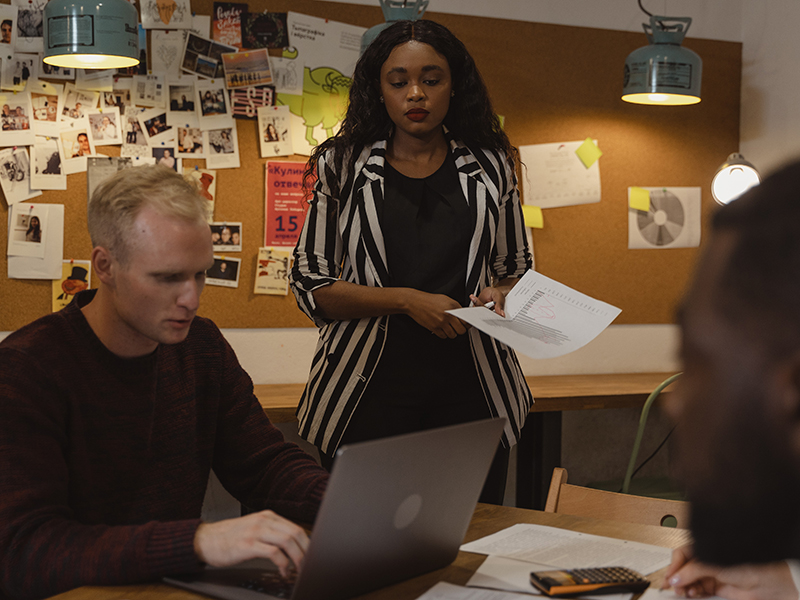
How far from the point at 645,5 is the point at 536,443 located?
5.66 ft

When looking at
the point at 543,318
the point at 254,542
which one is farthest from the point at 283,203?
the point at 254,542

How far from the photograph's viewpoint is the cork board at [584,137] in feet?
8.75

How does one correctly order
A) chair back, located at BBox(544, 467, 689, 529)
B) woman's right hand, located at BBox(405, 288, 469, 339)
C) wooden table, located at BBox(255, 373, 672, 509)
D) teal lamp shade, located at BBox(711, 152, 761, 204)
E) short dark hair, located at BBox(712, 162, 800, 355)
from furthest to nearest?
teal lamp shade, located at BBox(711, 152, 761, 204)
wooden table, located at BBox(255, 373, 672, 509)
woman's right hand, located at BBox(405, 288, 469, 339)
chair back, located at BBox(544, 467, 689, 529)
short dark hair, located at BBox(712, 162, 800, 355)

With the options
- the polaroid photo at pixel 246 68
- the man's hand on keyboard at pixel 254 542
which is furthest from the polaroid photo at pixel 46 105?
the man's hand on keyboard at pixel 254 542

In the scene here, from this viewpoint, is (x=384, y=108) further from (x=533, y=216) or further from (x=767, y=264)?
(x=767, y=264)

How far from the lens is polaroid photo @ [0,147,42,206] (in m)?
2.39

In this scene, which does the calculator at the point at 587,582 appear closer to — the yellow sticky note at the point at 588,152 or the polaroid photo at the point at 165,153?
the polaroid photo at the point at 165,153

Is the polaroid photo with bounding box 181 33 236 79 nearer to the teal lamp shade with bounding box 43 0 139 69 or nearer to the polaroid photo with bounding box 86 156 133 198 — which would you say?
the polaroid photo with bounding box 86 156 133 198

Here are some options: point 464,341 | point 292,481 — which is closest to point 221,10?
point 464,341

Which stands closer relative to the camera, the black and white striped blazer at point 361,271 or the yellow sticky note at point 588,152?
the black and white striped blazer at point 361,271

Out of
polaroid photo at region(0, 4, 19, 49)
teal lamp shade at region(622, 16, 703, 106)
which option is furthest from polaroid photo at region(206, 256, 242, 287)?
teal lamp shade at region(622, 16, 703, 106)

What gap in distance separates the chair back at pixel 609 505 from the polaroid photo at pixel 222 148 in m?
1.66

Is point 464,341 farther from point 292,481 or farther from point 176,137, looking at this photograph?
point 176,137

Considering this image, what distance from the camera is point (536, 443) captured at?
2.60 meters
